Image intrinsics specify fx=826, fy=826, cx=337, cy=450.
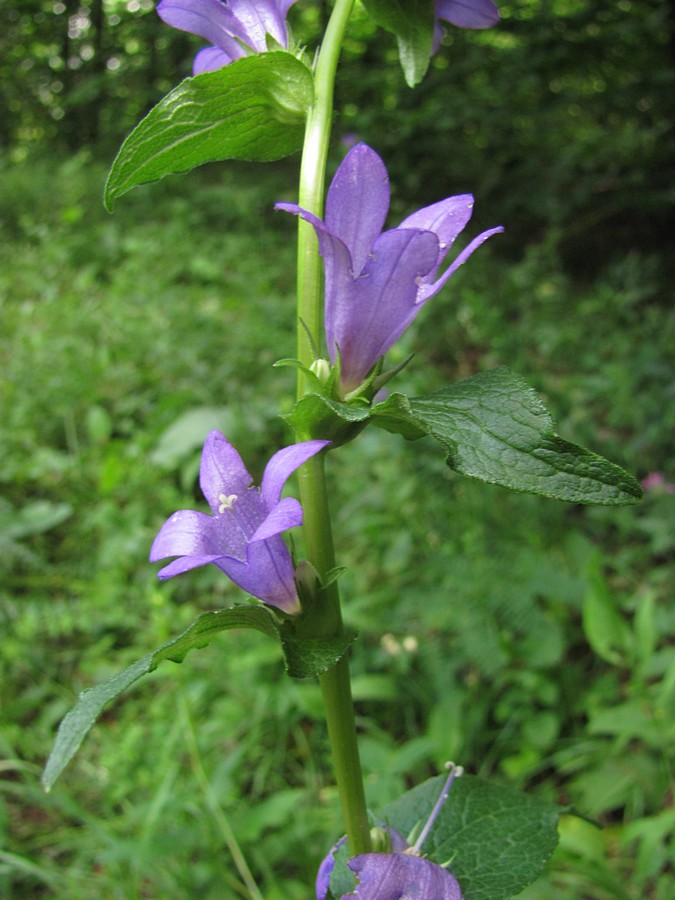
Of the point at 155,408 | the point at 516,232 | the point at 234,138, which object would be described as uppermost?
the point at 234,138

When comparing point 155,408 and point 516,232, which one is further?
point 516,232

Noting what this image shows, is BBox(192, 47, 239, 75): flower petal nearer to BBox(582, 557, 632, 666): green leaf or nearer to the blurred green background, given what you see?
the blurred green background

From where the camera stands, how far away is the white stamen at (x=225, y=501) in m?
0.63

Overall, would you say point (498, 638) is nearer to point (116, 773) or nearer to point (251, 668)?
point (251, 668)

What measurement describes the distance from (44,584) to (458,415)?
1.84 meters

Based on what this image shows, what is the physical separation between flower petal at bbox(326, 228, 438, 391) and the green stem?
0.07 feet

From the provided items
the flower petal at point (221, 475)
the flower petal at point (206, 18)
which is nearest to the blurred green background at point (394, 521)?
the flower petal at point (206, 18)

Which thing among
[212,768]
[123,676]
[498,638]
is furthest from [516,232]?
[123,676]

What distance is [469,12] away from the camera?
2.41ft

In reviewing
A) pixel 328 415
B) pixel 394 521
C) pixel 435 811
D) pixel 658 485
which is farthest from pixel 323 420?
pixel 658 485

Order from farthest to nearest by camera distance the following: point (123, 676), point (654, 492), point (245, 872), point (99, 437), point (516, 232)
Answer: point (516, 232) < point (99, 437) < point (654, 492) < point (245, 872) < point (123, 676)

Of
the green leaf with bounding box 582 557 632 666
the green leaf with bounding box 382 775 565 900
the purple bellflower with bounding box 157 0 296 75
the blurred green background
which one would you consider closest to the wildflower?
the blurred green background

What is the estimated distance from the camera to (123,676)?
Result: 52 cm

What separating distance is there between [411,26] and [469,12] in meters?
0.05
